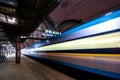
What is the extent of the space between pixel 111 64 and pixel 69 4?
1303 cm

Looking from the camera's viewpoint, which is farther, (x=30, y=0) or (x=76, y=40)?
(x=76, y=40)

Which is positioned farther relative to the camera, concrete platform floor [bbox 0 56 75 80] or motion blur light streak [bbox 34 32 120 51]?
concrete platform floor [bbox 0 56 75 80]

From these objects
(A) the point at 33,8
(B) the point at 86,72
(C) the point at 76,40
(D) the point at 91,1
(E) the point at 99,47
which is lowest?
(B) the point at 86,72

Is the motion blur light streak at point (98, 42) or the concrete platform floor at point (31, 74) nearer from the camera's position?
the motion blur light streak at point (98, 42)

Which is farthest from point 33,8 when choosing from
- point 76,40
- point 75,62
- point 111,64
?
point 111,64

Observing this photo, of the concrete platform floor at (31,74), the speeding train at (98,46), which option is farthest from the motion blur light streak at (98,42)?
the concrete platform floor at (31,74)

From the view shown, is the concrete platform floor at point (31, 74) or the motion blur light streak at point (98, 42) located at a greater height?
the motion blur light streak at point (98, 42)

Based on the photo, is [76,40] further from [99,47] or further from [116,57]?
[116,57]

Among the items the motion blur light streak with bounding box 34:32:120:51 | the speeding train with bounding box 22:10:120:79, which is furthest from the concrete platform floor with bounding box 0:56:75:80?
the motion blur light streak with bounding box 34:32:120:51

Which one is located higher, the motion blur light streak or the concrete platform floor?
the motion blur light streak

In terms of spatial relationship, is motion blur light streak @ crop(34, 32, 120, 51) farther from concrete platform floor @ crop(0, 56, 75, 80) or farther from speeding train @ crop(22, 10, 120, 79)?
concrete platform floor @ crop(0, 56, 75, 80)

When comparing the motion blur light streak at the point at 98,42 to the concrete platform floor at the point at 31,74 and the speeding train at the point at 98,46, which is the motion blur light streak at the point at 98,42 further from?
the concrete platform floor at the point at 31,74

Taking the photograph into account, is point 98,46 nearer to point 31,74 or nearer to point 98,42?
point 98,42

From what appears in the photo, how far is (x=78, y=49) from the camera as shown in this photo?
6.01 m
